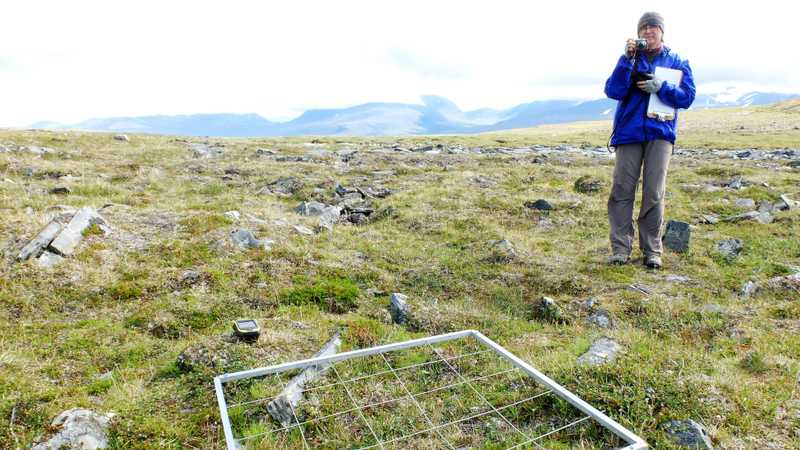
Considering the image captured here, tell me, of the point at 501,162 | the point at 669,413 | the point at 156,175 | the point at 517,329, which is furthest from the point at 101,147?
the point at 669,413

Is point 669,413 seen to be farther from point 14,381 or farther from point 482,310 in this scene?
point 14,381

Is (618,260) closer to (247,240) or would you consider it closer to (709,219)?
(709,219)

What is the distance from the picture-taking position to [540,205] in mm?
16141

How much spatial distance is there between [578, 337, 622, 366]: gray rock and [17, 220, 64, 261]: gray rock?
966 cm

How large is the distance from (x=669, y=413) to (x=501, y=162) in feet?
85.6

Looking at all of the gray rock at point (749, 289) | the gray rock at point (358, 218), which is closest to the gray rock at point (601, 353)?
the gray rock at point (749, 289)

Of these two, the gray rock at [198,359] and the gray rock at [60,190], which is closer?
the gray rock at [198,359]

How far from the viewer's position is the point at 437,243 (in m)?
12.7

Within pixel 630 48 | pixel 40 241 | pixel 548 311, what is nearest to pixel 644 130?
pixel 630 48

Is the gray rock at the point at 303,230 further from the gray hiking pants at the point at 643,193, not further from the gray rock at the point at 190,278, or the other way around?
the gray hiking pants at the point at 643,193

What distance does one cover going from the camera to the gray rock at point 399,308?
7.89m

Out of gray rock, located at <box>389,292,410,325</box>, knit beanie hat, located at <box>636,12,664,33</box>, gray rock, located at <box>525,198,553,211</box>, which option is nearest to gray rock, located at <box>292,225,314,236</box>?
gray rock, located at <box>389,292,410,325</box>

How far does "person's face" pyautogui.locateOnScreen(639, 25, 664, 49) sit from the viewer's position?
29.6ft

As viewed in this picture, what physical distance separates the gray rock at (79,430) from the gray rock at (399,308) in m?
4.17
